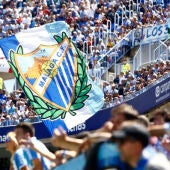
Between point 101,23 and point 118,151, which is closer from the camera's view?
point 118,151

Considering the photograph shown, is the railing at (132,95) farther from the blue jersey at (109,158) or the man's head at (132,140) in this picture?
the man's head at (132,140)

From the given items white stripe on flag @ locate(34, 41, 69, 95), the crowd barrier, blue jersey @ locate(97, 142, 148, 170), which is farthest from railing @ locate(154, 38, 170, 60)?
blue jersey @ locate(97, 142, 148, 170)

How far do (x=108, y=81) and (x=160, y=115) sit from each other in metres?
19.9

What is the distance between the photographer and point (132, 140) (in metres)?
7.71

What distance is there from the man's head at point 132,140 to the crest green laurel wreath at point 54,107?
410 inches

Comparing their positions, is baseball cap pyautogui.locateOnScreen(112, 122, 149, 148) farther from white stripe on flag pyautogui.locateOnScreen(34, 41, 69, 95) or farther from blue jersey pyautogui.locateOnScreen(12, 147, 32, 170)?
white stripe on flag pyautogui.locateOnScreen(34, 41, 69, 95)

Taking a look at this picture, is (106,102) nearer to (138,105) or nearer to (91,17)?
(138,105)

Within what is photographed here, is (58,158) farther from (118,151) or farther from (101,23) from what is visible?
(101,23)

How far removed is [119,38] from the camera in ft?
103

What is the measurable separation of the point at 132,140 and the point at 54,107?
10729 millimetres

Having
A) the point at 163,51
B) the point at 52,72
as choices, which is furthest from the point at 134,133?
the point at 163,51

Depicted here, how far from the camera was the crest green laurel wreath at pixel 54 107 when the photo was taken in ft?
60.1

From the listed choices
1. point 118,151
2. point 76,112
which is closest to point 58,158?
point 118,151

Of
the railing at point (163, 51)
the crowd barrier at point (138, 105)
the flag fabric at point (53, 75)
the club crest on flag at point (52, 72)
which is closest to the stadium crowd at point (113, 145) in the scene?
the flag fabric at point (53, 75)
